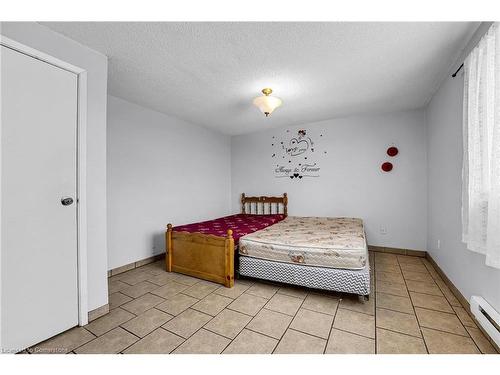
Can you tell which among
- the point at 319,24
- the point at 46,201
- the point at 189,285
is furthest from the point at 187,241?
the point at 319,24

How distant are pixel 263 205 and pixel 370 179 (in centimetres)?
208

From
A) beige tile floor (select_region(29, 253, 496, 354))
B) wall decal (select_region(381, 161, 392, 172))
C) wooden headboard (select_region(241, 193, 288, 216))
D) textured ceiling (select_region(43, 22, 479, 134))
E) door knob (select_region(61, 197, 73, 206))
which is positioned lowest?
beige tile floor (select_region(29, 253, 496, 354))

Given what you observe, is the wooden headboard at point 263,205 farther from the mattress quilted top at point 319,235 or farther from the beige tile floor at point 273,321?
the beige tile floor at point 273,321

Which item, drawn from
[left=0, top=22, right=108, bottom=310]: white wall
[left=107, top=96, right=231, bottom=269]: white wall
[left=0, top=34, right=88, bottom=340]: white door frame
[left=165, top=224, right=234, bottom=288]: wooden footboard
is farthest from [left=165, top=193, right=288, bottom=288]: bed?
[left=0, top=34, right=88, bottom=340]: white door frame

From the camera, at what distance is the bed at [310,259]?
205 centimetres

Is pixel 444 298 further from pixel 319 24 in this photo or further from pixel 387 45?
pixel 319 24

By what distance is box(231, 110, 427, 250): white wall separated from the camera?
11.4 feet

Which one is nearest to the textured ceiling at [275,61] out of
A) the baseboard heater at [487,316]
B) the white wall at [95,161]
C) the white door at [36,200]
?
the white wall at [95,161]

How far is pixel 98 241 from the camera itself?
74.6 inches

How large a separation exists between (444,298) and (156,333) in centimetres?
264

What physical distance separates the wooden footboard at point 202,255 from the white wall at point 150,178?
634 millimetres

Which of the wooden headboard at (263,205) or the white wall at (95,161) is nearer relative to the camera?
the white wall at (95,161)

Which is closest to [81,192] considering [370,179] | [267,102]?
[267,102]

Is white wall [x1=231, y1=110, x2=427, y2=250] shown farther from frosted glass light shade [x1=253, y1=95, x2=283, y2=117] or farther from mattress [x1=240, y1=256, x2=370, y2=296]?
mattress [x1=240, y1=256, x2=370, y2=296]
